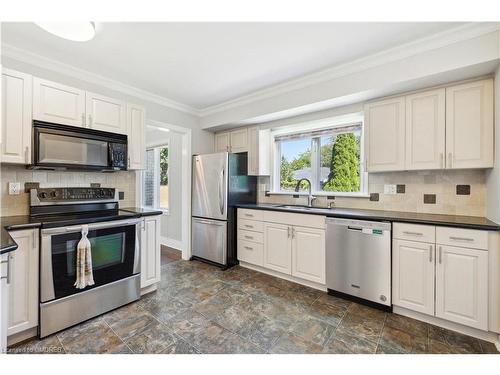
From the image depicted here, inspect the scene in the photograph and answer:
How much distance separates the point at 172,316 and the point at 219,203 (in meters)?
1.60

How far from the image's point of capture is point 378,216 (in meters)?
2.22

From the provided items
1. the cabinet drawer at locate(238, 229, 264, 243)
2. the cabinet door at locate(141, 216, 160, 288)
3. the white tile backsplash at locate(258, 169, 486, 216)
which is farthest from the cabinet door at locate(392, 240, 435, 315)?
the cabinet door at locate(141, 216, 160, 288)

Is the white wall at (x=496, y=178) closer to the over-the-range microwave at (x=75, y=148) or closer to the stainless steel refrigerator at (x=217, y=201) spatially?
the stainless steel refrigerator at (x=217, y=201)

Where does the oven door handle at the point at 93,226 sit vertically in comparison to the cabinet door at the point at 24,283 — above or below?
above

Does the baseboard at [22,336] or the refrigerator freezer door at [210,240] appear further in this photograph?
the refrigerator freezer door at [210,240]

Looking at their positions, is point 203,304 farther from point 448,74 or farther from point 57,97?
point 448,74

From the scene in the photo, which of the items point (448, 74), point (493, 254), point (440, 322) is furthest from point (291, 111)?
point (440, 322)

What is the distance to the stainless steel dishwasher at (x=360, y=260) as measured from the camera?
2.19m

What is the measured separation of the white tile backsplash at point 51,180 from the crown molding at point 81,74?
40.8 inches

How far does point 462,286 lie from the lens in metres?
1.85

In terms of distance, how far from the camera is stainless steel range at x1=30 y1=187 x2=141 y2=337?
5.95ft

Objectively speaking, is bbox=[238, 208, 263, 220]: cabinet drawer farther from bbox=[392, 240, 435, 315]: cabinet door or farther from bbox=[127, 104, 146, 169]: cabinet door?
bbox=[392, 240, 435, 315]: cabinet door

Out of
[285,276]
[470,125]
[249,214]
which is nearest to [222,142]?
[249,214]

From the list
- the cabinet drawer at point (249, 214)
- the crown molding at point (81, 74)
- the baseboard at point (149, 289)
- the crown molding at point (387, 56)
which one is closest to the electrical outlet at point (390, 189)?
the crown molding at point (387, 56)
